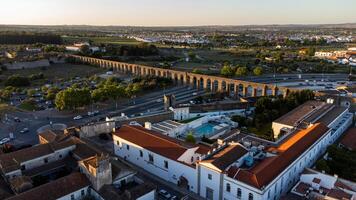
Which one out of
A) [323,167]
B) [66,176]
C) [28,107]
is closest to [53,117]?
[28,107]

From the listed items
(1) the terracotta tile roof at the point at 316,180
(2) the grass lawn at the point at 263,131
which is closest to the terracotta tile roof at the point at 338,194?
(1) the terracotta tile roof at the point at 316,180

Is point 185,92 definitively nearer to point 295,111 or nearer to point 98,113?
point 98,113

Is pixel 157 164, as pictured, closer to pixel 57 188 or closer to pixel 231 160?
pixel 231 160

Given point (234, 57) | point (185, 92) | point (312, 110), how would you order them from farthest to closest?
point (234, 57) < point (185, 92) < point (312, 110)

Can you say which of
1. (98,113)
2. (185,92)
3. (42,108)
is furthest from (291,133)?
(42,108)

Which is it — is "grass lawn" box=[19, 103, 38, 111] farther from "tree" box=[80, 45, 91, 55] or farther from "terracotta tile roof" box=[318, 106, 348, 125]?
"tree" box=[80, 45, 91, 55]
